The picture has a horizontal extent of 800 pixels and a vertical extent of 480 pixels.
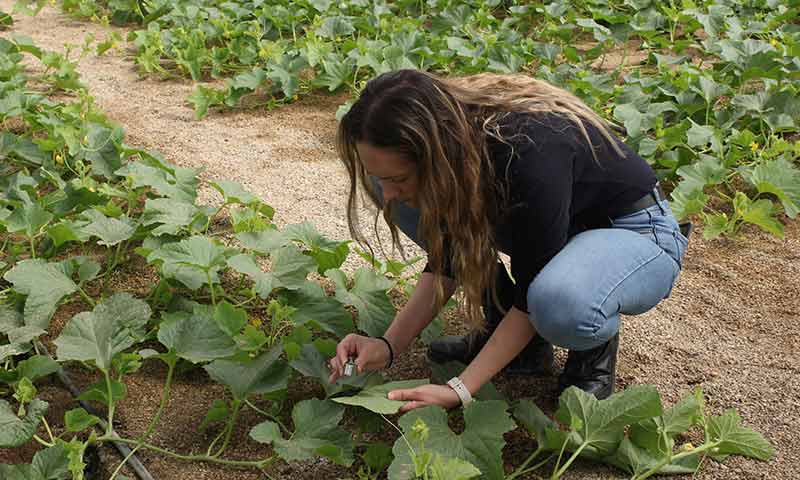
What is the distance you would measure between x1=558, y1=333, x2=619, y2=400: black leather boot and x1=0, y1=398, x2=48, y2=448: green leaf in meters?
1.19

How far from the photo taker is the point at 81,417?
2010 millimetres

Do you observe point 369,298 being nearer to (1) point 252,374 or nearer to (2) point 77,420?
(1) point 252,374

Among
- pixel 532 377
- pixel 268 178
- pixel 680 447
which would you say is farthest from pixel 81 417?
pixel 268 178

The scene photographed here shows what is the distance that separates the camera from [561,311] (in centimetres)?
197

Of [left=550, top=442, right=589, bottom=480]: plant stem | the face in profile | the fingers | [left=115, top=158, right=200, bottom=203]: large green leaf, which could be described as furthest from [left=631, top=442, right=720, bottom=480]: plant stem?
[left=115, top=158, right=200, bottom=203]: large green leaf

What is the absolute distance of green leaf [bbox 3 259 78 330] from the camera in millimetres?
2369

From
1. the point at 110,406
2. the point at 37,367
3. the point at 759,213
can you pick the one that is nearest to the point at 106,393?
the point at 110,406

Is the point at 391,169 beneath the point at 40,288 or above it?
above

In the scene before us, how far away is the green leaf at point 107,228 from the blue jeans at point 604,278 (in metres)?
0.91

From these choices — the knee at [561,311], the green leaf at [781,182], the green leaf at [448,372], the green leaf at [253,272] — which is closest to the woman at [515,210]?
the knee at [561,311]

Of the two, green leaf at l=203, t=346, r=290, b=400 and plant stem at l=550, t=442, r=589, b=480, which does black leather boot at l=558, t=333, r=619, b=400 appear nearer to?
plant stem at l=550, t=442, r=589, b=480

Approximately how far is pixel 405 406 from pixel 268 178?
1783mm

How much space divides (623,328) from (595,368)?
46 centimetres

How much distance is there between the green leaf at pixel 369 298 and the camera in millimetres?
2445
